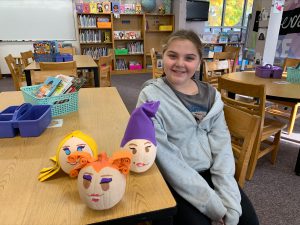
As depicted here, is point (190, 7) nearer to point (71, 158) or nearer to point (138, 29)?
point (138, 29)

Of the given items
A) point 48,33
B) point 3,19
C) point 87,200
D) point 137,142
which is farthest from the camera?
point 48,33

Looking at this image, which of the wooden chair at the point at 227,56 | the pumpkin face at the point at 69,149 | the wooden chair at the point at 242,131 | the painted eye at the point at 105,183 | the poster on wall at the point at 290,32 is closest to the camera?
the painted eye at the point at 105,183

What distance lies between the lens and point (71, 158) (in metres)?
0.64

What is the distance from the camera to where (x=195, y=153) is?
1.04 m

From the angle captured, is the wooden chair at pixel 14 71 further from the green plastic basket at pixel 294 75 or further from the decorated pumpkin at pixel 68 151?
the green plastic basket at pixel 294 75

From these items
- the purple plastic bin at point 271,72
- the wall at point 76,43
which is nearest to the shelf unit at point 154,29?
the wall at point 76,43

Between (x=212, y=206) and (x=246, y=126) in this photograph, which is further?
(x=246, y=126)

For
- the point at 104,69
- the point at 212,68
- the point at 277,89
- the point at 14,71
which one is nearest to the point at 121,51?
the point at 104,69

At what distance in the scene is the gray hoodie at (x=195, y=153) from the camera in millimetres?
880

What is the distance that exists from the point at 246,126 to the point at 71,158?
2.50 feet

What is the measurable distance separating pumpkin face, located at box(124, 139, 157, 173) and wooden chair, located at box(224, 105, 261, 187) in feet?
1.75

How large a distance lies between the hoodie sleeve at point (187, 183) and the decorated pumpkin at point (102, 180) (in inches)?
13.6

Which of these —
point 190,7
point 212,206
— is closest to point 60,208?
point 212,206

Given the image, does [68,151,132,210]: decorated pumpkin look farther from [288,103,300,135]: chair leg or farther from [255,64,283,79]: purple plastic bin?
[288,103,300,135]: chair leg
